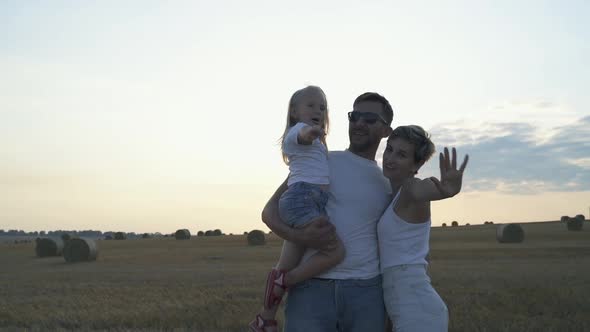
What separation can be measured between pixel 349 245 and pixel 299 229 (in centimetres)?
32

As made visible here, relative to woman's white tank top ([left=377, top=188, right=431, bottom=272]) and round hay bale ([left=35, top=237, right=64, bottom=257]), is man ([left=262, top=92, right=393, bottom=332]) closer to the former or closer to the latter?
woman's white tank top ([left=377, top=188, right=431, bottom=272])

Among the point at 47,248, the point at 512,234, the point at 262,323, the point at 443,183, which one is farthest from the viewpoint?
the point at 512,234

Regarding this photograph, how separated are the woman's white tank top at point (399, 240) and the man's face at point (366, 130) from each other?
482 mm

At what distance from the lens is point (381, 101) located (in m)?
4.33

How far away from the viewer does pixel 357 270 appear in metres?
3.99

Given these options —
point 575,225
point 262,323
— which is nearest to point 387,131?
point 262,323

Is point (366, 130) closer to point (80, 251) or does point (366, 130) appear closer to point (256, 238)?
point (80, 251)

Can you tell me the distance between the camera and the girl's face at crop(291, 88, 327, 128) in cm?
457

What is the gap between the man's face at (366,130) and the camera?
4.26 metres

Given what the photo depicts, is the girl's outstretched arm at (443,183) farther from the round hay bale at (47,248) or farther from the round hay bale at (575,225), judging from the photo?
the round hay bale at (575,225)

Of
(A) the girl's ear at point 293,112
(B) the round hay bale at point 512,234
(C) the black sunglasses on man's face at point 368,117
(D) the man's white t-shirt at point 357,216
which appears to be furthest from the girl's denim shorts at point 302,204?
(B) the round hay bale at point 512,234

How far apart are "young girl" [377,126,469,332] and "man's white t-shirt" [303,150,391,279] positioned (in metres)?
0.07

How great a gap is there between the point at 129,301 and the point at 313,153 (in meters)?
8.01

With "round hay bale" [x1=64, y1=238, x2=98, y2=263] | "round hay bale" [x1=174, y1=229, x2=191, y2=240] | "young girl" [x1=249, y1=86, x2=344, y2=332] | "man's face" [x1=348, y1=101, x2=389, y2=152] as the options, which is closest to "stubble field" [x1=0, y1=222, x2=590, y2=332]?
"young girl" [x1=249, y1=86, x2=344, y2=332]
